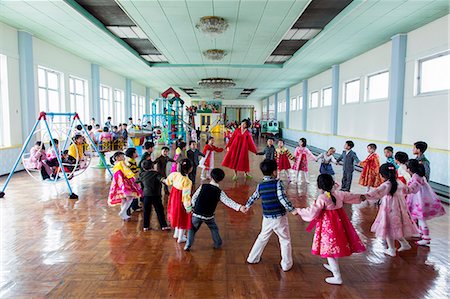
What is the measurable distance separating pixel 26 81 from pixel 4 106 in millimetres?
985

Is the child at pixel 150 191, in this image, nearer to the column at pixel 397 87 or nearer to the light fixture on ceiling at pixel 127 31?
the light fixture on ceiling at pixel 127 31

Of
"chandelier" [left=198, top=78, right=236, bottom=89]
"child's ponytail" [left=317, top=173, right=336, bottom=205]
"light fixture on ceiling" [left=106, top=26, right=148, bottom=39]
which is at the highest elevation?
"light fixture on ceiling" [left=106, top=26, right=148, bottom=39]

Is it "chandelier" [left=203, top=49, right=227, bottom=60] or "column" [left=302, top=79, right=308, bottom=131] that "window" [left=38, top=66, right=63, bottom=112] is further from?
"column" [left=302, top=79, right=308, bottom=131]

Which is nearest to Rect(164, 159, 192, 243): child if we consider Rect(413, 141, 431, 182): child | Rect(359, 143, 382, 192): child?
Rect(413, 141, 431, 182): child

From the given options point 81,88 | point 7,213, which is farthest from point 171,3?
point 81,88

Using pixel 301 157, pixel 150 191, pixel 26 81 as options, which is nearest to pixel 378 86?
pixel 301 157

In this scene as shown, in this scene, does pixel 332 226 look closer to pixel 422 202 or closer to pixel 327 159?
pixel 422 202

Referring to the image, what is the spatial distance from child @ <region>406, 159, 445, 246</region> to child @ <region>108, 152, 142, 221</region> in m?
3.78

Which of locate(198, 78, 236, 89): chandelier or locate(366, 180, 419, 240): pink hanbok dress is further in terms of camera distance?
locate(198, 78, 236, 89): chandelier

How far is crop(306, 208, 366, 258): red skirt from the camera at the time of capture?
9.76 feet

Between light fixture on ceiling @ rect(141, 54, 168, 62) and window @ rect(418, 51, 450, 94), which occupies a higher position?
light fixture on ceiling @ rect(141, 54, 168, 62)

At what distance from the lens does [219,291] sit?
2904 mm

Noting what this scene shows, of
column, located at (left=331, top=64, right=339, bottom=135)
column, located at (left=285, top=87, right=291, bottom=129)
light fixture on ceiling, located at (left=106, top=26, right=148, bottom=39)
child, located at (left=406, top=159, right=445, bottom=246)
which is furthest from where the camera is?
column, located at (left=285, top=87, right=291, bottom=129)

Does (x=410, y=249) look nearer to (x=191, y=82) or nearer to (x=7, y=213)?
(x=7, y=213)
